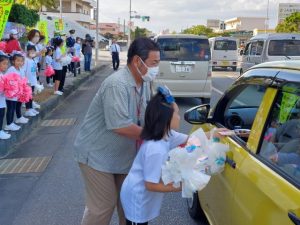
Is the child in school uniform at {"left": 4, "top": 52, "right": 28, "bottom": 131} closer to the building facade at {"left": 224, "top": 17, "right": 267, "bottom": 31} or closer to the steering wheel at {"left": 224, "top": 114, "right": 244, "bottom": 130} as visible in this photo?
the steering wheel at {"left": 224, "top": 114, "right": 244, "bottom": 130}

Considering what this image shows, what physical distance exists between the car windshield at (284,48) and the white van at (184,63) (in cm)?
399

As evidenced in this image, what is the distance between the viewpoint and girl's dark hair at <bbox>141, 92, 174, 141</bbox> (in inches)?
95.2

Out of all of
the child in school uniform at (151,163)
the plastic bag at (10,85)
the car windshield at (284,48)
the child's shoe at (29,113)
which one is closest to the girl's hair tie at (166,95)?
the child in school uniform at (151,163)

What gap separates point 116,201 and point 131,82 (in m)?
0.88

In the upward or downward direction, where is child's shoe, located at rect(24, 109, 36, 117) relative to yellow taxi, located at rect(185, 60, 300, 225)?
downward

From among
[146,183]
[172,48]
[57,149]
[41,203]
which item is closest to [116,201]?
[146,183]

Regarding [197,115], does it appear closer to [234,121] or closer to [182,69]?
[234,121]

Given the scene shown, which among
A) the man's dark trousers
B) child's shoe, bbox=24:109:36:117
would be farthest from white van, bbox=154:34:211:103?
the man's dark trousers

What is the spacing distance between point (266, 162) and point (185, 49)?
841cm

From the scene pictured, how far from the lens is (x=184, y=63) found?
1045cm

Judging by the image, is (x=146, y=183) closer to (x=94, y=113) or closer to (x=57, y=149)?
(x=94, y=113)

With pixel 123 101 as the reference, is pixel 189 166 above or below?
below

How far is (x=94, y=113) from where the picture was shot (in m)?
2.77

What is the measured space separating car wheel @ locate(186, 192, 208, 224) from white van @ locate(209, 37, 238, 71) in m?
21.3
